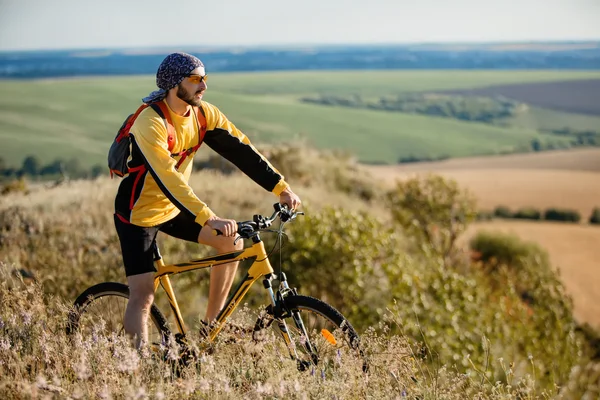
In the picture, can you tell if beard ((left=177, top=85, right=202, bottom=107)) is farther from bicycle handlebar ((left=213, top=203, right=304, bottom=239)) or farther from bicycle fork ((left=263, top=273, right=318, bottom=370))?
bicycle fork ((left=263, top=273, right=318, bottom=370))

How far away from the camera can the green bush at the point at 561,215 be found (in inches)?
1324

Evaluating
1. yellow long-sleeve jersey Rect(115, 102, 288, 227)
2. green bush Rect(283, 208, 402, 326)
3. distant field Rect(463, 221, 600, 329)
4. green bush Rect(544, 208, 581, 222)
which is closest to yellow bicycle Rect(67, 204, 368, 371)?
yellow long-sleeve jersey Rect(115, 102, 288, 227)

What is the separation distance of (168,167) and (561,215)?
3281 centimetres

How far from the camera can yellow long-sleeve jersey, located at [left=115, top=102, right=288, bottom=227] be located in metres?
3.78

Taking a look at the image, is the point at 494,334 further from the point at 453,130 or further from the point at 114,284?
the point at 453,130

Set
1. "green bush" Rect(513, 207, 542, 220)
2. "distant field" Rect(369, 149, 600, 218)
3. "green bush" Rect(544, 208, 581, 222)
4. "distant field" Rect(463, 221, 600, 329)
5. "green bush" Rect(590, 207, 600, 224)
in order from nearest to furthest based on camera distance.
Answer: "distant field" Rect(463, 221, 600, 329), "green bush" Rect(590, 207, 600, 224), "green bush" Rect(513, 207, 542, 220), "green bush" Rect(544, 208, 581, 222), "distant field" Rect(369, 149, 600, 218)

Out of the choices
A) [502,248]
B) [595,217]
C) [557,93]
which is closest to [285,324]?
[502,248]

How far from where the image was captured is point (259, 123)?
6125cm

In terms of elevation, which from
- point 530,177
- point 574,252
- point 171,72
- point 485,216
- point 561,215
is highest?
point 171,72

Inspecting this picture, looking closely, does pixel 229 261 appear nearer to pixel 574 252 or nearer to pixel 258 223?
pixel 258 223

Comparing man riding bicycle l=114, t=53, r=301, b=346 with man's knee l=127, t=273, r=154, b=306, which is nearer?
man riding bicycle l=114, t=53, r=301, b=346

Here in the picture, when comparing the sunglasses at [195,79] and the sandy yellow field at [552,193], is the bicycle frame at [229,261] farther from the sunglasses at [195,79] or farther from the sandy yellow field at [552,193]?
the sandy yellow field at [552,193]

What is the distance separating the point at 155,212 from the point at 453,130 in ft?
277

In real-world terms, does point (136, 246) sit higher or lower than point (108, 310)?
higher
